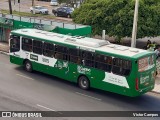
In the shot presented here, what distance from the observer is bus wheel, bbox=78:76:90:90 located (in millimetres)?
21562

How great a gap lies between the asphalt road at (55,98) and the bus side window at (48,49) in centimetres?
163

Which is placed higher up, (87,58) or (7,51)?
(87,58)

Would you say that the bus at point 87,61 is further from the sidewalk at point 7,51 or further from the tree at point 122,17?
the tree at point 122,17

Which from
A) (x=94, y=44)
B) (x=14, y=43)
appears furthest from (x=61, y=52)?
(x=14, y=43)

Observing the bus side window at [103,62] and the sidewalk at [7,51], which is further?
the sidewalk at [7,51]

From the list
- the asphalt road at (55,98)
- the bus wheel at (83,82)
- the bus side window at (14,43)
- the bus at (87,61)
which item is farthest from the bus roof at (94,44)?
the asphalt road at (55,98)

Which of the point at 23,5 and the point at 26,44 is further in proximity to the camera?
the point at 23,5

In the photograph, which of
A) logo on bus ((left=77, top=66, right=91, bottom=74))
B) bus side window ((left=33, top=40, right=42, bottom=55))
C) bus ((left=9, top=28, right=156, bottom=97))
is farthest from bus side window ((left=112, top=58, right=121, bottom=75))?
bus side window ((left=33, top=40, right=42, bottom=55))

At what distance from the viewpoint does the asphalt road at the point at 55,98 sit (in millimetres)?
18531

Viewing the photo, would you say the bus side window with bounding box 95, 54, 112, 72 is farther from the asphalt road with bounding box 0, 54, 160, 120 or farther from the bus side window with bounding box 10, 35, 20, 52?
the bus side window with bounding box 10, 35, 20, 52

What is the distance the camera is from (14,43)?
83.7ft

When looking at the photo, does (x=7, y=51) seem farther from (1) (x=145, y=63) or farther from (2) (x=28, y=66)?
(1) (x=145, y=63)

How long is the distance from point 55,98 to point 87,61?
310cm

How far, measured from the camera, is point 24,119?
16.5 meters
